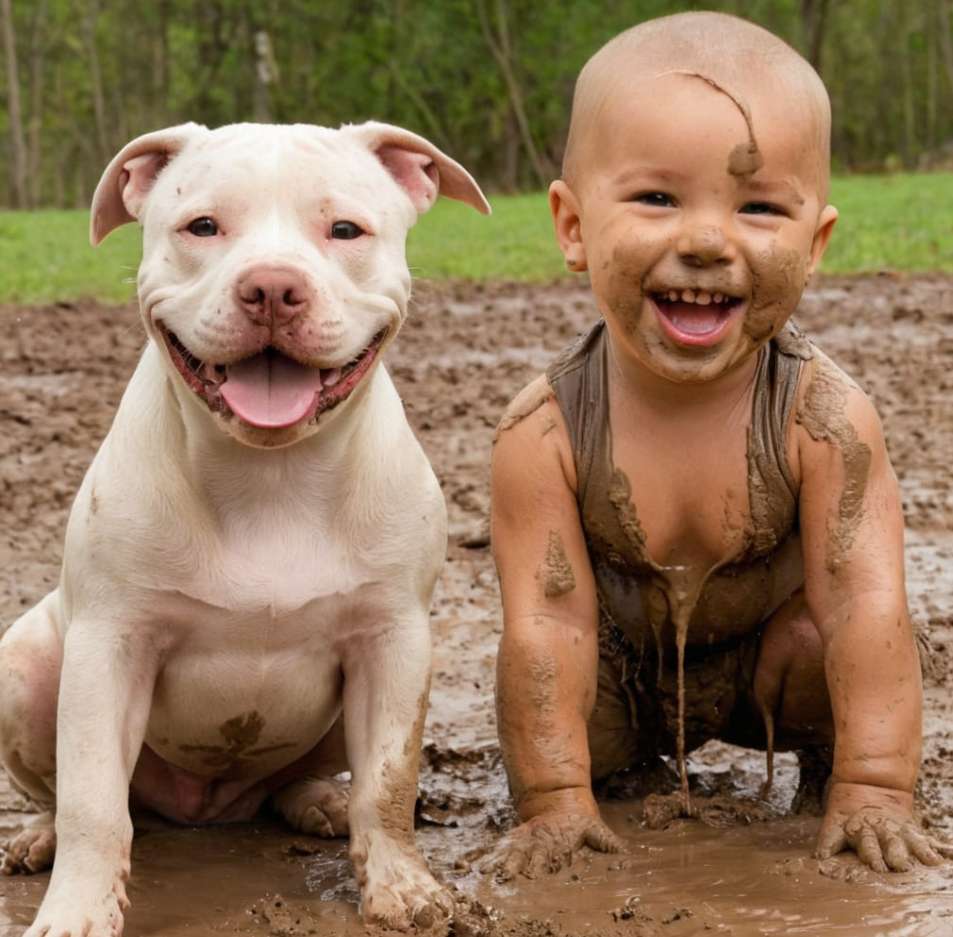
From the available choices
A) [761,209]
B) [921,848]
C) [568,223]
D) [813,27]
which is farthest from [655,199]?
[813,27]

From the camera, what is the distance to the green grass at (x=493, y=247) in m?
14.1

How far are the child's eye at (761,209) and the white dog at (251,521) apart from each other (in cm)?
58

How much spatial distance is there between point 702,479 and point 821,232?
60 centimetres

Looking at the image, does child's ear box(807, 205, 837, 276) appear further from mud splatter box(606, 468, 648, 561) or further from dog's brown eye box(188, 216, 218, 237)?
dog's brown eye box(188, 216, 218, 237)

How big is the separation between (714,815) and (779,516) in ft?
2.31

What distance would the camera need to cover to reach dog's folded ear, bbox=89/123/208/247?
11.4ft

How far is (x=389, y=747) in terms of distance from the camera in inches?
138

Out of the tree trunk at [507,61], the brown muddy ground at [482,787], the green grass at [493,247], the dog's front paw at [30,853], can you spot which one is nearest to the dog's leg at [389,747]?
the brown muddy ground at [482,787]

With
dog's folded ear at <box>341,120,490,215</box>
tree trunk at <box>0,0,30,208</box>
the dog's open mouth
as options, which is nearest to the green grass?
dog's folded ear at <box>341,120,490,215</box>

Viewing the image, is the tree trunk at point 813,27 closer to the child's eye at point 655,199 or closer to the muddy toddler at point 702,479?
the muddy toddler at point 702,479

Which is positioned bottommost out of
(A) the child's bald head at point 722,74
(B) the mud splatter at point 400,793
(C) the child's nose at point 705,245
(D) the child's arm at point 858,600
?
(B) the mud splatter at point 400,793

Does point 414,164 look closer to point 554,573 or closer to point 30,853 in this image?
point 554,573

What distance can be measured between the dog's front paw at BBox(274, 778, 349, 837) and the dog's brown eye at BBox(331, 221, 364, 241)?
137cm

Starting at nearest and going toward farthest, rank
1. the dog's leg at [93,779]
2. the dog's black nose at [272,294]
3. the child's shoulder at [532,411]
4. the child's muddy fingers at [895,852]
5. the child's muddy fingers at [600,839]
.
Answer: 1. the dog's black nose at [272,294]
2. the dog's leg at [93,779]
3. the child's muddy fingers at [895,852]
4. the child's muddy fingers at [600,839]
5. the child's shoulder at [532,411]
